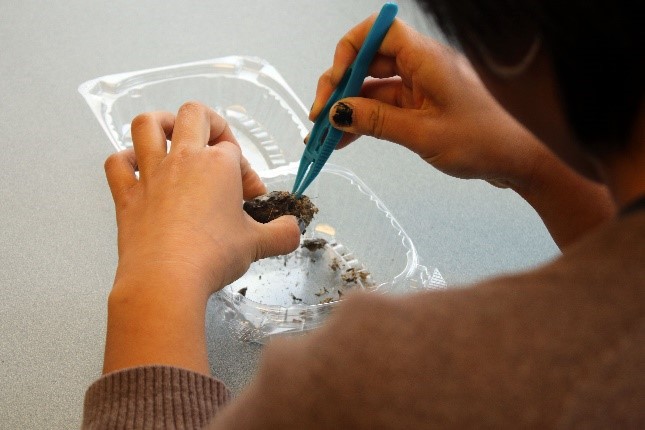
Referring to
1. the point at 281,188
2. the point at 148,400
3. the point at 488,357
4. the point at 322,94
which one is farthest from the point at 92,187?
the point at 488,357

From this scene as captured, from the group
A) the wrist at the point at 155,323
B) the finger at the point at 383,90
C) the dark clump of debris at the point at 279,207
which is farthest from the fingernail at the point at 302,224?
the wrist at the point at 155,323

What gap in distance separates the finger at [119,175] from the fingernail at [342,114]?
23 centimetres

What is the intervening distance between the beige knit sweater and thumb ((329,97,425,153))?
0.46 meters

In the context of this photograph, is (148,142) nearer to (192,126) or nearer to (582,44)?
(192,126)

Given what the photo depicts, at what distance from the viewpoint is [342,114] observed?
801 millimetres

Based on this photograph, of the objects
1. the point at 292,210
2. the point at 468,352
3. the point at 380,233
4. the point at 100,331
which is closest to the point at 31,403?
the point at 100,331

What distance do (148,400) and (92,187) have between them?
1.64 ft

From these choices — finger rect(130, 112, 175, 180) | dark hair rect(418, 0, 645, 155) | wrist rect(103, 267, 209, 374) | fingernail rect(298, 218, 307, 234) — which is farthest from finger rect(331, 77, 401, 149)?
dark hair rect(418, 0, 645, 155)

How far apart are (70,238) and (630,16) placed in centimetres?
77

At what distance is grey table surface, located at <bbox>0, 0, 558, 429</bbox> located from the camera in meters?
0.81

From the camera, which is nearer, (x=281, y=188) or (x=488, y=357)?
(x=488, y=357)

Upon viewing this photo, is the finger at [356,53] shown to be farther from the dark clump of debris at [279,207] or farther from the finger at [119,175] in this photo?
the finger at [119,175]

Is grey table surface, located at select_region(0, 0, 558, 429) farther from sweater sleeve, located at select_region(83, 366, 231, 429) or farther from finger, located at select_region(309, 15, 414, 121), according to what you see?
sweater sleeve, located at select_region(83, 366, 231, 429)

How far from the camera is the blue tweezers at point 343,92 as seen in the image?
2.61ft
